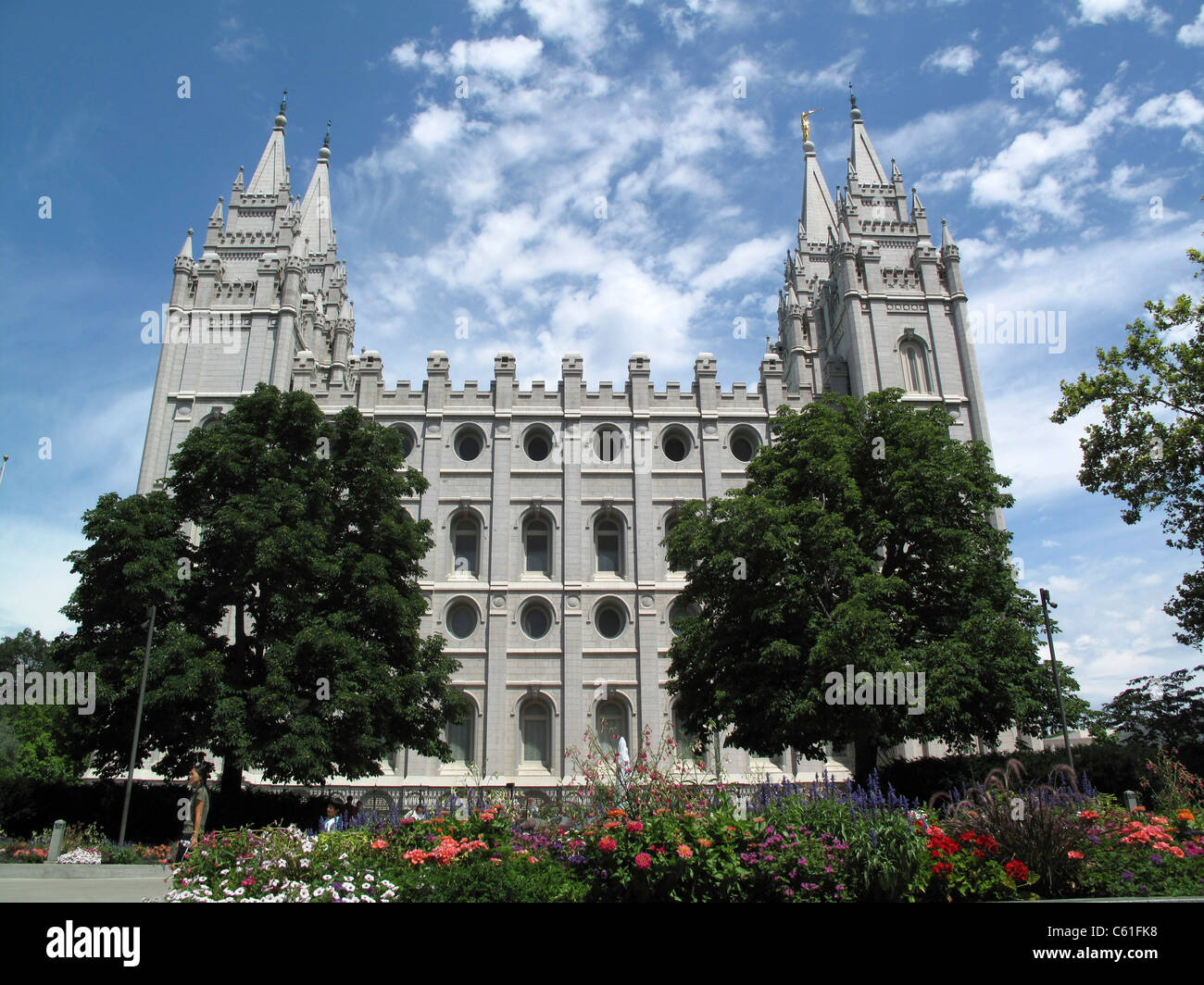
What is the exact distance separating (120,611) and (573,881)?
1888cm

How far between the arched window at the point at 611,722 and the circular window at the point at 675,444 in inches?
467

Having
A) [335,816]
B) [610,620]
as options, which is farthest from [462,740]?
[335,816]

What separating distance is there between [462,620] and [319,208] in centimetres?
3534

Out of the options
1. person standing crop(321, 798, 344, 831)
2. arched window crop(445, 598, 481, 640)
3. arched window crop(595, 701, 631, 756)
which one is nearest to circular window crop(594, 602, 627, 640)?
arched window crop(595, 701, 631, 756)

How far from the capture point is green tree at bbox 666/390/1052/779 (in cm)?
1975

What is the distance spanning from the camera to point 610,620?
3462cm

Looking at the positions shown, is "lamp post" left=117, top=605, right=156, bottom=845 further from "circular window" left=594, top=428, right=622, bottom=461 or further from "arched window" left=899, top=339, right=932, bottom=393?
"arched window" left=899, top=339, right=932, bottom=393

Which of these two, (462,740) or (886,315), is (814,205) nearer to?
(886,315)

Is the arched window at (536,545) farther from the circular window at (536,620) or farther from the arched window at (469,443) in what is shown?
the arched window at (469,443)

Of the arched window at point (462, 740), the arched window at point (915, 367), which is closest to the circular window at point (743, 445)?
the arched window at point (915, 367)

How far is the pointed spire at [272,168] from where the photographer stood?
44062mm

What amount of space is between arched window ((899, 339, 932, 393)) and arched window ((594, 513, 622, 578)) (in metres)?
15.5

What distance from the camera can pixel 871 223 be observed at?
4116cm
